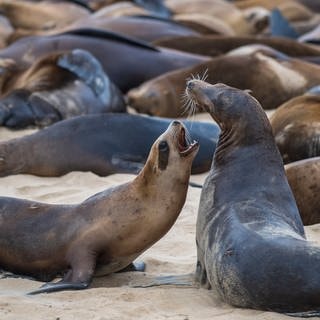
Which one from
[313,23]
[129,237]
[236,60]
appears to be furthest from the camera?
[313,23]

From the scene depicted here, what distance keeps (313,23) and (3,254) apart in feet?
45.7

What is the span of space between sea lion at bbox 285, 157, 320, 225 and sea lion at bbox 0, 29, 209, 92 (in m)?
4.93

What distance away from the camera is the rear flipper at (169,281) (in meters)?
4.79

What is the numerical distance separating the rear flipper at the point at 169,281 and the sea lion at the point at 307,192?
3.98 feet

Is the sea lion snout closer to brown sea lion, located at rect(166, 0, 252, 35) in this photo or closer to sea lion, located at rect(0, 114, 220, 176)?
sea lion, located at rect(0, 114, 220, 176)

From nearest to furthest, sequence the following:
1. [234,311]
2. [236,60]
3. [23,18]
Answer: [234,311] → [236,60] → [23,18]

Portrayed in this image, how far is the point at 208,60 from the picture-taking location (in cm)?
1092

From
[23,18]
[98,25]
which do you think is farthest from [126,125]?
[23,18]

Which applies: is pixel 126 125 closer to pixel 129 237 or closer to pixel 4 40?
pixel 129 237

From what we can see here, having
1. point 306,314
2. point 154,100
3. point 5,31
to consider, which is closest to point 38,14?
point 5,31

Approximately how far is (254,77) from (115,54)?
4.35 feet

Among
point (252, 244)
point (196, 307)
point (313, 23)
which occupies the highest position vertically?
point (252, 244)

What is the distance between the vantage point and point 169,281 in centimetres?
483

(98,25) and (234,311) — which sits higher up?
(234,311)
